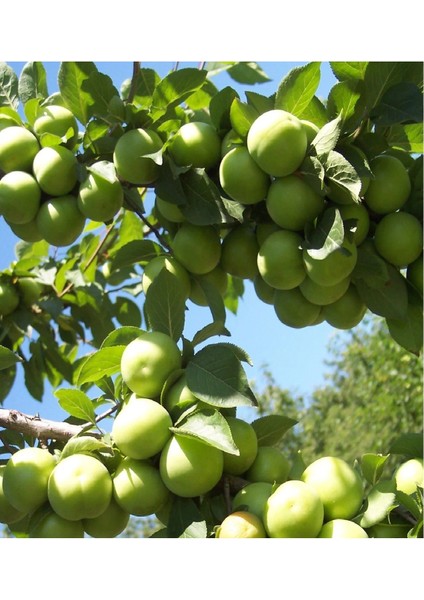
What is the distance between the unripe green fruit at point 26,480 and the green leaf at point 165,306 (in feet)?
0.83

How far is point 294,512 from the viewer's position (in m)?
0.82

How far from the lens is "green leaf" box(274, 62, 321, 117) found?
3.51ft

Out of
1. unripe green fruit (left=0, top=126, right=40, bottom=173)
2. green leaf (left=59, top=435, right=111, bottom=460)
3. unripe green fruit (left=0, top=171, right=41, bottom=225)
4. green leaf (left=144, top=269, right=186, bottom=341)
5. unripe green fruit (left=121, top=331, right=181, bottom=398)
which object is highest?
unripe green fruit (left=0, top=126, right=40, bottom=173)

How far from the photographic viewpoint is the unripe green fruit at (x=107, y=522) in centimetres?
94

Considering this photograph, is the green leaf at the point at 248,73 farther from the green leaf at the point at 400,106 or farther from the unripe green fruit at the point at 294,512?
the unripe green fruit at the point at 294,512

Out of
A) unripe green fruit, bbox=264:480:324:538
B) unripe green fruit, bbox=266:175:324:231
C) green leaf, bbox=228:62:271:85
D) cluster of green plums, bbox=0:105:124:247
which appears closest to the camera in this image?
unripe green fruit, bbox=264:480:324:538

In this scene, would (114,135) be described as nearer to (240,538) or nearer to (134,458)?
(134,458)

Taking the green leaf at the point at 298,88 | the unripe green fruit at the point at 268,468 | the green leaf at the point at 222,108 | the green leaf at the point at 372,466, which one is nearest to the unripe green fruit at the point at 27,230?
the green leaf at the point at 222,108

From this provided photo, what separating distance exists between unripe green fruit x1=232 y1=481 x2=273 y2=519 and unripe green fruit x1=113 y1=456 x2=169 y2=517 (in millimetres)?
97

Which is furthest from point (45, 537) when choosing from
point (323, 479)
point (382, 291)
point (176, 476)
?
point (382, 291)

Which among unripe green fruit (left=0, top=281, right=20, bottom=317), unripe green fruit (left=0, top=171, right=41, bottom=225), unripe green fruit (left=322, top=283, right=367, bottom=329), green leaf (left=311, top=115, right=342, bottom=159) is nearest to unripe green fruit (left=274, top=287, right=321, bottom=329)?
unripe green fruit (left=322, top=283, right=367, bottom=329)

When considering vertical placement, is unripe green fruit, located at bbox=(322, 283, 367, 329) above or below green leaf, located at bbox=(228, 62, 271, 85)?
below

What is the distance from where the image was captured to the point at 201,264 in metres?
1.19

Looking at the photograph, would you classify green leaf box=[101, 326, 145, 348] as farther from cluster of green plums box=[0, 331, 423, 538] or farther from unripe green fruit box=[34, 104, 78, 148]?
unripe green fruit box=[34, 104, 78, 148]
